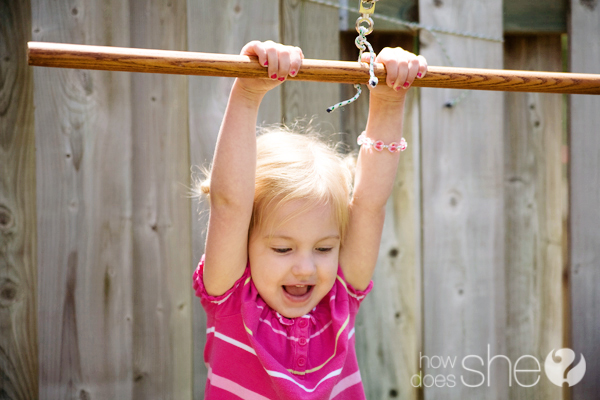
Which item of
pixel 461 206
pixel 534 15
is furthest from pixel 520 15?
pixel 461 206

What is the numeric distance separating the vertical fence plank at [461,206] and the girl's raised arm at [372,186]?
0.63 m

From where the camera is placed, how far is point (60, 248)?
184 centimetres

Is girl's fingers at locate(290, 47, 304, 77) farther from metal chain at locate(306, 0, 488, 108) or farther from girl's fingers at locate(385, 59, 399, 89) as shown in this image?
metal chain at locate(306, 0, 488, 108)

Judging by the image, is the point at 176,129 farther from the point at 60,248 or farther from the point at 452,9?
the point at 452,9

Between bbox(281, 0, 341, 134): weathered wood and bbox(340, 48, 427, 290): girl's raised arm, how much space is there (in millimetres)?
584

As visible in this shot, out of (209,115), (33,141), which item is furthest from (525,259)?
(33,141)

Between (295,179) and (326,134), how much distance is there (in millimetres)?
699

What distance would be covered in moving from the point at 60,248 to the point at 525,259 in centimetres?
178

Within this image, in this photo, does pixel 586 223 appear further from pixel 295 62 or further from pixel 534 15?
pixel 295 62

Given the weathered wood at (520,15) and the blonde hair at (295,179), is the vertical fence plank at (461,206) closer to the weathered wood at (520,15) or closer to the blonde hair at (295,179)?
the weathered wood at (520,15)

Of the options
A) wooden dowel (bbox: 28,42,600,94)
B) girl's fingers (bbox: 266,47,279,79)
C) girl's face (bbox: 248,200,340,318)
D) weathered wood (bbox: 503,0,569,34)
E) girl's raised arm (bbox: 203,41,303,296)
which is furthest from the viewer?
weathered wood (bbox: 503,0,569,34)

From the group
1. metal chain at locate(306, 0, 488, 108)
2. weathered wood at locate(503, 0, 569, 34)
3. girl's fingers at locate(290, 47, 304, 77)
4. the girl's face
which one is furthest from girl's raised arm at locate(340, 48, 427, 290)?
weathered wood at locate(503, 0, 569, 34)

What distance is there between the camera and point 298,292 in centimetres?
138

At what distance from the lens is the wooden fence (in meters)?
1.83
